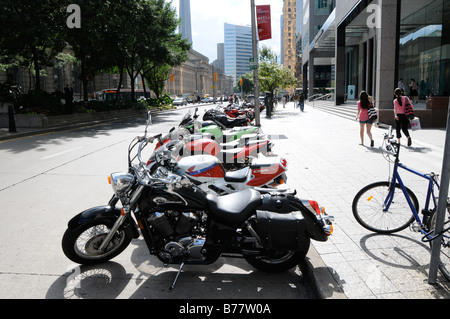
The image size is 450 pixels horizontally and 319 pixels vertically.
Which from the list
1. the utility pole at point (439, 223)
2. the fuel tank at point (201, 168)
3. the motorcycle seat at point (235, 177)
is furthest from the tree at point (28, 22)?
the utility pole at point (439, 223)

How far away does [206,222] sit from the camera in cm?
372

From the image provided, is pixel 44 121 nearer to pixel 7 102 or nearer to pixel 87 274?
pixel 7 102

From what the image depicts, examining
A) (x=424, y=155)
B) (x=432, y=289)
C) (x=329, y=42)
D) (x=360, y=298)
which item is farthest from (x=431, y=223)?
(x=329, y=42)

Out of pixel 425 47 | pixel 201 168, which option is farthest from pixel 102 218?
pixel 425 47

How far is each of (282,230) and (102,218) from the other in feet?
6.17

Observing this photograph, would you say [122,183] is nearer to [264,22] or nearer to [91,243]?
[91,243]

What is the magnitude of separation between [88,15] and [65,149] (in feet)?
43.7

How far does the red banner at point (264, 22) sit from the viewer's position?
15.9 m

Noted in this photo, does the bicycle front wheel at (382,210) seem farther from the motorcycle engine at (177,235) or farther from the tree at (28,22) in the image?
the tree at (28,22)

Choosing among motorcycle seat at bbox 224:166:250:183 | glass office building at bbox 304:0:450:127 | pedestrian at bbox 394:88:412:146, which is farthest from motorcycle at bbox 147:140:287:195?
glass office building at bbox 304:0:450:127

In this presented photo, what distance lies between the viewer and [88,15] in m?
22.5

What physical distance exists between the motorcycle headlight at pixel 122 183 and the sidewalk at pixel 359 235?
81.2 inches

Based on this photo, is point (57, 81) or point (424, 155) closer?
point (424, 155)

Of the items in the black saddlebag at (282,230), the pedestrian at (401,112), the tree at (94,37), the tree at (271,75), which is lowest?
the black saddlebag at (282,230)
